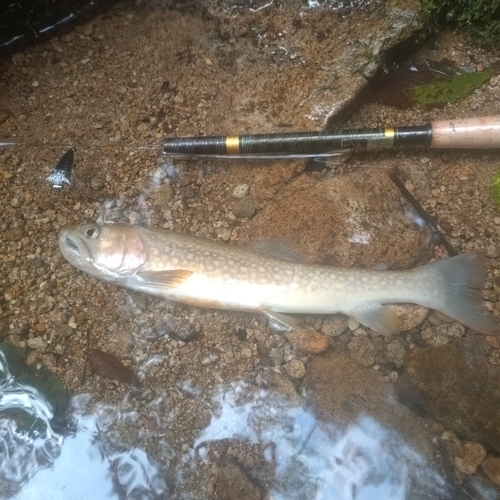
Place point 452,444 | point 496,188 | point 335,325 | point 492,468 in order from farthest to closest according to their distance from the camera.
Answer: point 496,188 → point 335,325 → point 452,444 → point 492,468

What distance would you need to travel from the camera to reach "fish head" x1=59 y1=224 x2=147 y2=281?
10.6 feet

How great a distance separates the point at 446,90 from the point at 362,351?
7.73ft

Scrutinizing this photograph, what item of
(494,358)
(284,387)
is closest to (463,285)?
(494,358)

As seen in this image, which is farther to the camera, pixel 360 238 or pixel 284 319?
pixel 360 238

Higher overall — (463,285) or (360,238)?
(360,238)

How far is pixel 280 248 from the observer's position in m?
3.35

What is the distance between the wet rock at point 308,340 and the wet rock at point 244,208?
1006 mm

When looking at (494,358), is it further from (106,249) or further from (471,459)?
(106,249)

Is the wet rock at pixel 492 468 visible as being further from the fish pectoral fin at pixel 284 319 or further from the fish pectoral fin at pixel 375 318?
the fish pectoral fin at pixel 284 319

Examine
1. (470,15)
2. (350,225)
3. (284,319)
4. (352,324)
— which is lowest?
(352,324)

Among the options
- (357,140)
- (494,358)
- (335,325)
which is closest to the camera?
(494,358)

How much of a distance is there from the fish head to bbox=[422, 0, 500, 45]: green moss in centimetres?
298

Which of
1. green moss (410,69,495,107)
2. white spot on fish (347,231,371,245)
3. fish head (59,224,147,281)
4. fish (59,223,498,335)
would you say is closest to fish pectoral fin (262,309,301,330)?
fish (59,223,498,335)

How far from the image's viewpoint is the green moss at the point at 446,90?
394 cm
